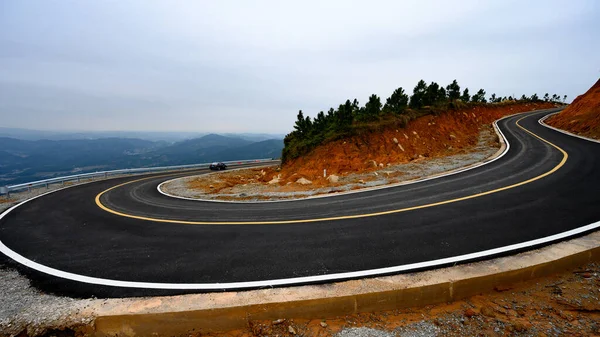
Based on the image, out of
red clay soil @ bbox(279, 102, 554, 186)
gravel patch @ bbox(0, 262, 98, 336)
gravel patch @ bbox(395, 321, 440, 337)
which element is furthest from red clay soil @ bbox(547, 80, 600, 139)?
gravel patch @ bbox(0, 262, 98, 336)

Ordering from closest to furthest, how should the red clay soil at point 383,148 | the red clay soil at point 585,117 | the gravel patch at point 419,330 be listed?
the gravel patch at point 419,330
the red clay soil at point 383,148
the red clay soil at point 585,117

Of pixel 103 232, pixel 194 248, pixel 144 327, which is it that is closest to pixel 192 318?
pixel 144 327

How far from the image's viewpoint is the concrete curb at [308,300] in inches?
159

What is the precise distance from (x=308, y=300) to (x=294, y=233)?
2.95 metres

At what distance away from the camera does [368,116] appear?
2216cm

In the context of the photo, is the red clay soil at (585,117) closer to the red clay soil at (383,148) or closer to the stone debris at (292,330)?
the red clay soil at (383,148)

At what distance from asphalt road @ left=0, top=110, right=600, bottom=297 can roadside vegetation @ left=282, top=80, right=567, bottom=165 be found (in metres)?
10.7

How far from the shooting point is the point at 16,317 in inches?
166

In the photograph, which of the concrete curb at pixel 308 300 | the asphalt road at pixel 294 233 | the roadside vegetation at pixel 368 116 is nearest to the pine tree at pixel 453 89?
the roadside vegetation at pixel 368 116

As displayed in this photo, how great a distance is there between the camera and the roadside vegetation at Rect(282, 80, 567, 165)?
21.2 m

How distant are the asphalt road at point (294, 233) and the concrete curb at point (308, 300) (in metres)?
0.35

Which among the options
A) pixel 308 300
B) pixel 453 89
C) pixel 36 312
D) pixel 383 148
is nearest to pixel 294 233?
pixel 308 300

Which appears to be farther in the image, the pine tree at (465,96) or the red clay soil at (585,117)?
the pine tree at (465,96)

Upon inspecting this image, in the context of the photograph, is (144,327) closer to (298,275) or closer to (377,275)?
(298,275)
